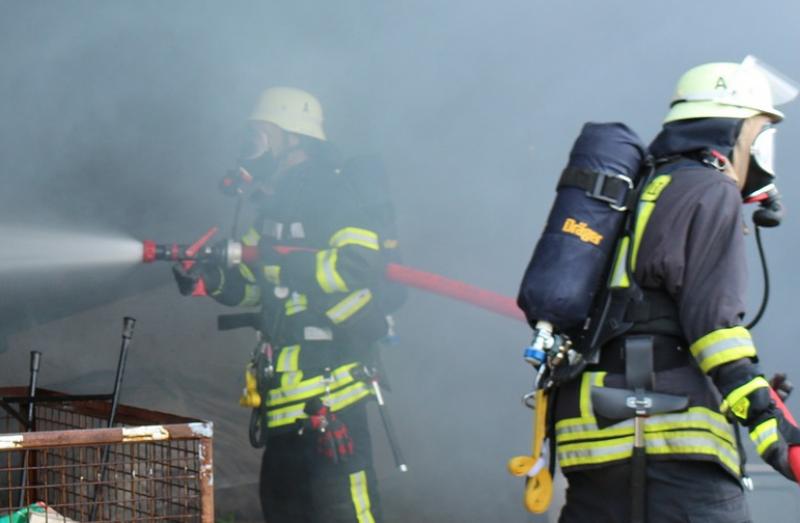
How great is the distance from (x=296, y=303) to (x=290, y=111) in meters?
0.86

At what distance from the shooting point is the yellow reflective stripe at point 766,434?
8.52 ft

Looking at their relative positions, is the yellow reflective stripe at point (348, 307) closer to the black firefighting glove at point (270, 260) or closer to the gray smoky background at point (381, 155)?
the black firefighting glove at point (270, 260)

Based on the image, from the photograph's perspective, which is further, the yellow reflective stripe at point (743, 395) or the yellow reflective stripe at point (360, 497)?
the yellow reflective stripe at point (360, 497)

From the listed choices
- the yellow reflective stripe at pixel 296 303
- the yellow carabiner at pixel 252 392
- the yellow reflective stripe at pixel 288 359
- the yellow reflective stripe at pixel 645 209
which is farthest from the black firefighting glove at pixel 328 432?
the yellow reflective stripe at pixel 645 209

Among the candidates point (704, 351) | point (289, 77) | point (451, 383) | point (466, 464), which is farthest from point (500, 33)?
point (704, 351)

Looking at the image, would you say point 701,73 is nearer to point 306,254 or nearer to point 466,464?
point 306,254

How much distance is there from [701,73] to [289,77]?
3.11 metres

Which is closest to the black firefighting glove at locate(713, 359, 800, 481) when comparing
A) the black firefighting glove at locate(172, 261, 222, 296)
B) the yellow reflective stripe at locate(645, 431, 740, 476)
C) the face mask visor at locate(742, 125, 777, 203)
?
the yellow reflective stripe at locate(645, 431, 740, 476)

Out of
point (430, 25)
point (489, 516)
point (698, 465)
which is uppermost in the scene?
point (430, 25)

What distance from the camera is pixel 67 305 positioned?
5816mm

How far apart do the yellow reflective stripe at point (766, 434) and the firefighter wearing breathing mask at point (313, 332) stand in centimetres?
207

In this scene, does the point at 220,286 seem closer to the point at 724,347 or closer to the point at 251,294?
the point at 251,294

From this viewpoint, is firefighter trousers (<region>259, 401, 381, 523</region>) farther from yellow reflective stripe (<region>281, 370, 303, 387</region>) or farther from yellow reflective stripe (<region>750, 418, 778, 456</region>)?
yellow reflective stripe (<region>750, 418, 778, 456</region>)

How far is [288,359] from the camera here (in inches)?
A: 178
